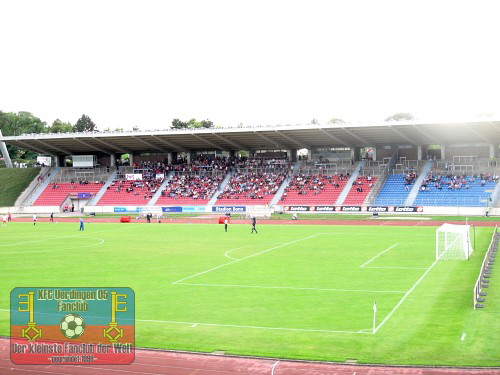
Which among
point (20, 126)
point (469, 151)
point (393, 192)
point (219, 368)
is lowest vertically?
point (219, 368)

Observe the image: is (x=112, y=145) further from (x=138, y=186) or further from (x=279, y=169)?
(x=279, y=169)

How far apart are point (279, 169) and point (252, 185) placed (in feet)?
18.4

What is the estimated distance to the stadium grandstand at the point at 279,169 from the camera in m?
72.4

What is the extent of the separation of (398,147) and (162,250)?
50.1 metres

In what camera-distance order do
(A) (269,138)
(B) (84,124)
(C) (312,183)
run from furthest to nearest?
(B) (84,124) < (A) (269,138) < (C) (312,183)

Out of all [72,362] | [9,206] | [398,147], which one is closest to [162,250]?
[72,362]

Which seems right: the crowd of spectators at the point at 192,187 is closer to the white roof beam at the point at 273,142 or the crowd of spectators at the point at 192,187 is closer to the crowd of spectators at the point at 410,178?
the white roof beam at the point at 273,142

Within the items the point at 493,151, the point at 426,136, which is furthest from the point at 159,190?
the point at 493,151

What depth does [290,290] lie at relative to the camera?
25.2m

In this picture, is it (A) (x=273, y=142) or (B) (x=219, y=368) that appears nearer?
(B) (x=219, y=368)

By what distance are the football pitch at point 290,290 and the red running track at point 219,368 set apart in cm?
58

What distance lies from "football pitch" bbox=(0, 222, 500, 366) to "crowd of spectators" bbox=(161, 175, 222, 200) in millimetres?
35893

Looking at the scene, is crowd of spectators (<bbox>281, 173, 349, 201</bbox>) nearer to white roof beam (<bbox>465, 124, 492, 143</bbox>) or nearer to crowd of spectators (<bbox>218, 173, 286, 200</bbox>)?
crowd of spectators (<bbox>218, 173, 286, 200</bbox>)

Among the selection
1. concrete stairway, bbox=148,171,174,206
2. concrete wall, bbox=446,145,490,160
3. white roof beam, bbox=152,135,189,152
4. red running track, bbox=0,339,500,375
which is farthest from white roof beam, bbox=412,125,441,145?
red running track, bbox=0,339,500,375
